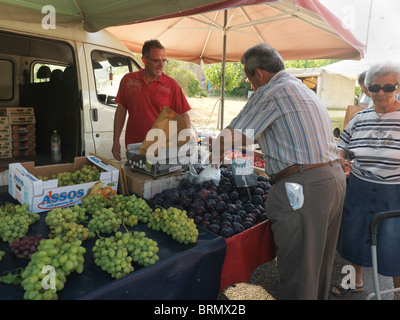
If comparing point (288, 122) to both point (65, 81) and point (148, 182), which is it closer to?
point (148, 182)

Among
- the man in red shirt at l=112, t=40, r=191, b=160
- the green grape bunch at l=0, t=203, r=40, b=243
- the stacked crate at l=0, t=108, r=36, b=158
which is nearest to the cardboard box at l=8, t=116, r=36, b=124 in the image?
the stacked crate at l=0, t=108, r=36, b=158

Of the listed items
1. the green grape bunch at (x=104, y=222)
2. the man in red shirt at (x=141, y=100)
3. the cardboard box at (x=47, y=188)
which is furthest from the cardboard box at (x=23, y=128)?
the green grape bunch at (x=104, y=222)

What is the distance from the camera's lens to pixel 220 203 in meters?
2.09

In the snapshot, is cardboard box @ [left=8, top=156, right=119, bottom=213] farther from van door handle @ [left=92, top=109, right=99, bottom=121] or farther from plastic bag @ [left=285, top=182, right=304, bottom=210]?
van door handle @ [left=92, top=109, right=99, bottom=121]

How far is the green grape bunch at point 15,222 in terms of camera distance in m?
1.50

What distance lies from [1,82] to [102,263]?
5.48m

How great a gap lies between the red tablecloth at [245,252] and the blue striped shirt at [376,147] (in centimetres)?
107

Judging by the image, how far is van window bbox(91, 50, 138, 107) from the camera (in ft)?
12.7

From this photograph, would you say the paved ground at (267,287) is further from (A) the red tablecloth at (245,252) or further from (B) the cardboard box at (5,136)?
(B) the cardboard box at (5,136)

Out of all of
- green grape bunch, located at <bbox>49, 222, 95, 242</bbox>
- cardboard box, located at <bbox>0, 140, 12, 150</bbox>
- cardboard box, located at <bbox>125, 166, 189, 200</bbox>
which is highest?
cardboard box, located at <bbox>0, 140, 12, 150</bbox>

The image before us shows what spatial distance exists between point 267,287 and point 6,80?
5.72 meters

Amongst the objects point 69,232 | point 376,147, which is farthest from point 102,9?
point 376,147
